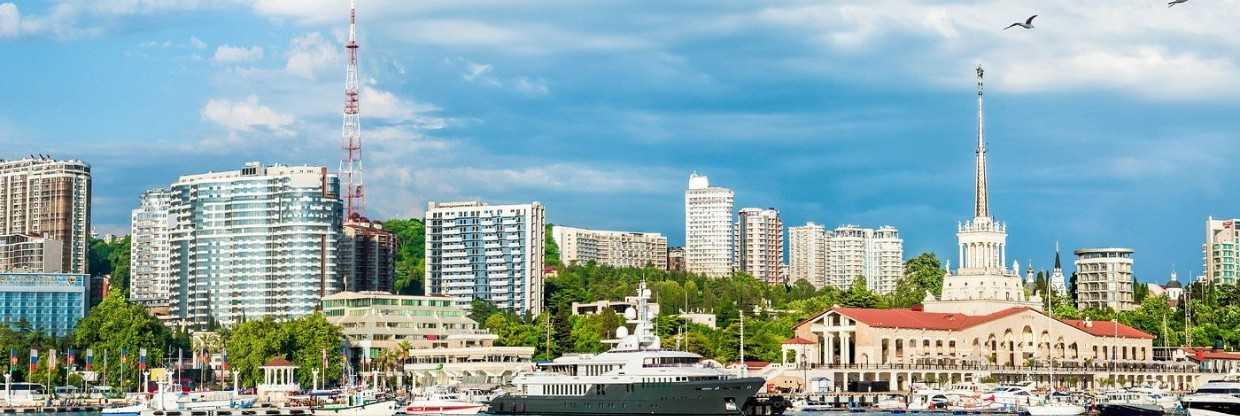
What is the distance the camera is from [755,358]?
160m

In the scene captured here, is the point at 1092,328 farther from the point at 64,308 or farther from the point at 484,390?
the point at 64,308

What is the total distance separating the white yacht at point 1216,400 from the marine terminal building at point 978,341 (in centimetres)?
5137

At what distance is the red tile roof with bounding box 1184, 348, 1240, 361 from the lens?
513 feet

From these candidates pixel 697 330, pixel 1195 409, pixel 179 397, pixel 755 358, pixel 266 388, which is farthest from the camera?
Answer: pixel 697 330

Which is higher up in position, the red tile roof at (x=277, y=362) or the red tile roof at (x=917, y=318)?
the red tile roof at (x=917, y=318)

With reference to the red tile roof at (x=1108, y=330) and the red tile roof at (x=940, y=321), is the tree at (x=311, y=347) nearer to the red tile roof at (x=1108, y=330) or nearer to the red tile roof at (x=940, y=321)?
the red tile roof at (x=940, y=321)

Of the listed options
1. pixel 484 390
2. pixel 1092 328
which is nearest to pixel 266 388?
pixel 484 390

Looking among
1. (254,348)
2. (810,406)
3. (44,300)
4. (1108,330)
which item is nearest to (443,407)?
(810,406)

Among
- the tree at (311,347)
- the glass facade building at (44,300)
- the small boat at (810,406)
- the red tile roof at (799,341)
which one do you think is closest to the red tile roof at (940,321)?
the red tile roof at (799,341)

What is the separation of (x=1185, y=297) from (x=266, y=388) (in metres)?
107

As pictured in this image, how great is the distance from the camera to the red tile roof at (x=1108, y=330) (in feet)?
533

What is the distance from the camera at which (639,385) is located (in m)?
96.1

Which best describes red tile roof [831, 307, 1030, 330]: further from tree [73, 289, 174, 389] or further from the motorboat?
tree [73, 289, 174, 389]

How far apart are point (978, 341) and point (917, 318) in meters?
6.62
